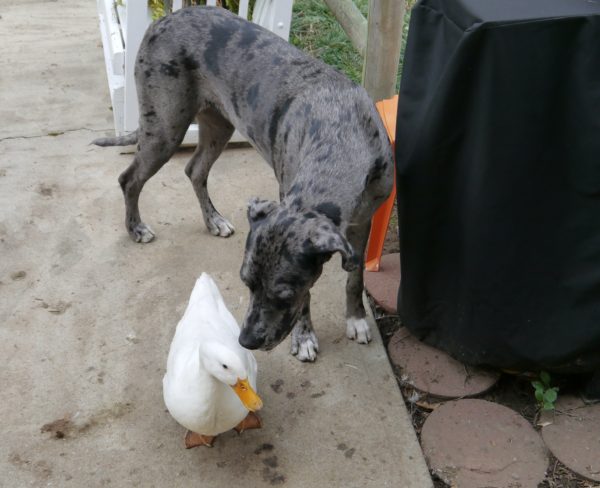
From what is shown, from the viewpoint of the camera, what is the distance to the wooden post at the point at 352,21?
14.9ft

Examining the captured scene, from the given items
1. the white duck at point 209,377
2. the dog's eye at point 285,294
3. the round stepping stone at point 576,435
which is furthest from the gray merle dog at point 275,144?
the round stepping stone at point 576,435

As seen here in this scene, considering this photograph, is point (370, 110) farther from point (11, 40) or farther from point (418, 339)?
point (11, 40)

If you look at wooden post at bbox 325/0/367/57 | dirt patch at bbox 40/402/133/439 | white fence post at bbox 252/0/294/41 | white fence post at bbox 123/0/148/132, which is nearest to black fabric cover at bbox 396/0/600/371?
dirt patch at bbox 40/402/133/439

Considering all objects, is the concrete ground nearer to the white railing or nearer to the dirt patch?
the dirt patch

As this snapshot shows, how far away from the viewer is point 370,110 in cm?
303

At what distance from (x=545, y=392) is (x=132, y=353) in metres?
1.98

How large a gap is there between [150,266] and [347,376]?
4.66 ft

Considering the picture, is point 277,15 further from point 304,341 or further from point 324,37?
point 304,341

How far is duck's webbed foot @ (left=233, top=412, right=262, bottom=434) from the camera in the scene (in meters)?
2.96

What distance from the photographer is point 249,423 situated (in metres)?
2.96

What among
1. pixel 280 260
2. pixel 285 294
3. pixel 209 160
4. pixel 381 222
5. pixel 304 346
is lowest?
pixel 304 346

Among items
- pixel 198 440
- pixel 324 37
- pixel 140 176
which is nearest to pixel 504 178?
pixel 198 440

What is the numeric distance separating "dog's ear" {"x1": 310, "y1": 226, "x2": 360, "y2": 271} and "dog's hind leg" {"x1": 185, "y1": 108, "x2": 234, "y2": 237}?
73.9 inches

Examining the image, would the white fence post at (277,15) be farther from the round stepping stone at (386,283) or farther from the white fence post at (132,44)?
the round stepping stone at (386,283)
